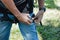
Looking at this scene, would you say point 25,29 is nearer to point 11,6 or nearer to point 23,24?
point 23,24

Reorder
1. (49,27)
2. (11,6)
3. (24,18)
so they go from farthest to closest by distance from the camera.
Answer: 1. (49,27)
2. (24,18)
3. (11,6)

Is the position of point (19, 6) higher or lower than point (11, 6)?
lower

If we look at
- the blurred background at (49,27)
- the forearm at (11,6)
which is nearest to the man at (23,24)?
the forearm at (11,6)

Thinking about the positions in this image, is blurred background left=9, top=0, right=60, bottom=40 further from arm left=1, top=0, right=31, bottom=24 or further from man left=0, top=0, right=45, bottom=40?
arm left=1, top=0, right=31, bottom=24

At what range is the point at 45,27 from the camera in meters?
4.19

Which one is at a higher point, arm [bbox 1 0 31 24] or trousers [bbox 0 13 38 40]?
arm [bbox 1 0 31 24]

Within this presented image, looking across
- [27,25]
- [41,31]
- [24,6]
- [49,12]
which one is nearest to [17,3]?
[24,6]

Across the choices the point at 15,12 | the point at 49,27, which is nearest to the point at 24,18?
the point at 15,12

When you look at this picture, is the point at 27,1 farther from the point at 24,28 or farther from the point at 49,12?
the point at 49,12

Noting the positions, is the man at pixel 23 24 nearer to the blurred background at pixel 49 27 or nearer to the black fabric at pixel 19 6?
the black fabric at pixel 19 6

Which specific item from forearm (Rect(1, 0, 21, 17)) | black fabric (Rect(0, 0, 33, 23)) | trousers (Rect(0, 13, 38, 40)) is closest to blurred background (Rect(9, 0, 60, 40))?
black fabric (Rect(0, 0, 33, 23))

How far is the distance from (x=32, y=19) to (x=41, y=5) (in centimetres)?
23

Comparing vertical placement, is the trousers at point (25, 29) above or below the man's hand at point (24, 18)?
Answer: below

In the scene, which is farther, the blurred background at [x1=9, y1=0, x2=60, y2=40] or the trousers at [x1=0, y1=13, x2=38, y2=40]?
the blurred background at [x1=9, y1=0, x2=60, y2=40]
